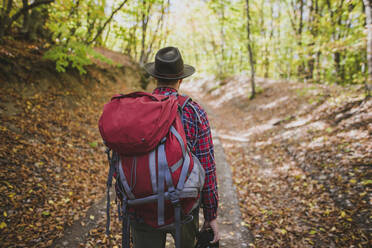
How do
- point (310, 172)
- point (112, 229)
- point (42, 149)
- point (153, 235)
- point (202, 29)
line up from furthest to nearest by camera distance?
point (202, 29) < point (310, 172) < point (42, 149) < point (112, 229) < point (153, 235)

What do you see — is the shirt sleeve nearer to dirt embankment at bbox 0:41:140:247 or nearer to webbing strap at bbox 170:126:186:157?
webbing strap at bbox 170:126:186:157

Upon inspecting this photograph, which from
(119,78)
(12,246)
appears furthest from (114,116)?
(119,78)

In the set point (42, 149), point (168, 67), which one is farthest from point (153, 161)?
point (42, 149)

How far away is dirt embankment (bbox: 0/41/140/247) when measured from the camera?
10.9 feet

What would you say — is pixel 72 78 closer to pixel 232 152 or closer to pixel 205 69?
pixel 232 152

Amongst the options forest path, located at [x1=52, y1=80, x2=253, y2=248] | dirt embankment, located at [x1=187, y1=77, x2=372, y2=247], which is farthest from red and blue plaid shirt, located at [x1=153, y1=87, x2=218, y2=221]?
dirt embankment, located at [x1=187, y1=77, x2=372, y2=247]

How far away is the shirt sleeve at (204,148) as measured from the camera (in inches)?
67.3

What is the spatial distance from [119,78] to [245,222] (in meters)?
9.92

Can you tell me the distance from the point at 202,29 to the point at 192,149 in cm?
2713

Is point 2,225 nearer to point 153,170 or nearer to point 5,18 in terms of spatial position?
point 153,170

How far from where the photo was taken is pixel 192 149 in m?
1.72

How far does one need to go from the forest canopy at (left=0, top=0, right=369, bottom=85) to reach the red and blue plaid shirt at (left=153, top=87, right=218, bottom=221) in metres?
4.27

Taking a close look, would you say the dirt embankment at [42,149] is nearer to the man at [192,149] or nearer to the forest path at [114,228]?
the forest path at [114,228]

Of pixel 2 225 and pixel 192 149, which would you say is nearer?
pixel 192 149
